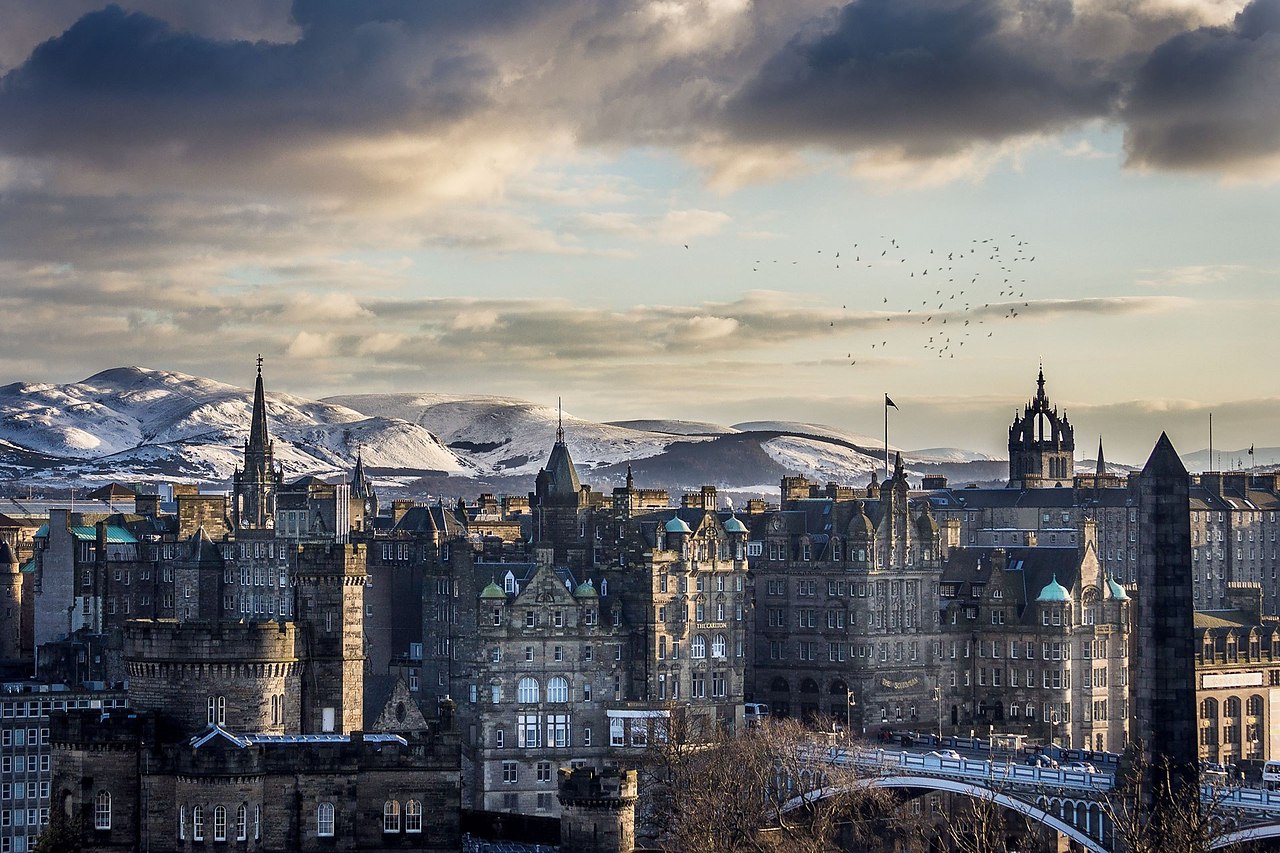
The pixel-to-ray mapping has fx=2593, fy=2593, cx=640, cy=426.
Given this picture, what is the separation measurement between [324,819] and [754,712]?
58858 millimetres

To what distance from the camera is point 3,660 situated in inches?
7869

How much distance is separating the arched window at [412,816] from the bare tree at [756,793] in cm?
1406

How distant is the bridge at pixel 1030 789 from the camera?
444 ft

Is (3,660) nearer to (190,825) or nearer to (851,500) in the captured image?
(851,500)

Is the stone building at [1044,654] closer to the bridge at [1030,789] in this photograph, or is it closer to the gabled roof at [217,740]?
the bridge at [1030,789]

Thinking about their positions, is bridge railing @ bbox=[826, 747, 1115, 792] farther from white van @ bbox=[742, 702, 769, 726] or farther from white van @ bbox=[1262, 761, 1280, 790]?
white van @ bbox=[742, 702, 769, 726]

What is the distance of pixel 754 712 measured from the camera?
7116 inches

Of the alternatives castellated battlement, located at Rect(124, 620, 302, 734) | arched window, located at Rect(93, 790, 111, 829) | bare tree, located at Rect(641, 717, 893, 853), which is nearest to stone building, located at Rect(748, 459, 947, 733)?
bare tree, located at Rect(641, 717, 893, 853)

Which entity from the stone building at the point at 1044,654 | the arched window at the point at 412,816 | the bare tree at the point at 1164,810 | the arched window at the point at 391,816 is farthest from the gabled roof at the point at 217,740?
the stone building at the point at 1044,654

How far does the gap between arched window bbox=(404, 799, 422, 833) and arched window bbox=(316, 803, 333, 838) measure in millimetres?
3676

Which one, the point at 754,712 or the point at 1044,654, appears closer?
the point at 754,712

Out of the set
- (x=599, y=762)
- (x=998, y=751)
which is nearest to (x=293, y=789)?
(x=599, y=762)

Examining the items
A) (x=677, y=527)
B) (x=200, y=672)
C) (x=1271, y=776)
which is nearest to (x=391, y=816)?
(x=200, y=672)

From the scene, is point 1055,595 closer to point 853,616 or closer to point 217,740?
point 853,616
